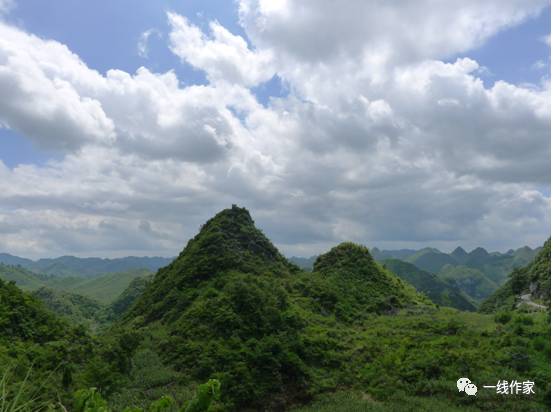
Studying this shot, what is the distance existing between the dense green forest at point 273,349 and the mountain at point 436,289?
98926mm

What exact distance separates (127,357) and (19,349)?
23.4 feet

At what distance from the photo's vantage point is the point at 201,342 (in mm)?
29469

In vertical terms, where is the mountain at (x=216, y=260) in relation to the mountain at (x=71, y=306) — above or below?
above

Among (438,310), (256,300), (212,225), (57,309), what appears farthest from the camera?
(57,309)

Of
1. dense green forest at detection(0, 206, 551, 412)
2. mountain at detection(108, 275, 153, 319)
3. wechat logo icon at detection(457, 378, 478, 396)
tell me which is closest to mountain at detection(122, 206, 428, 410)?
dense green forest at detection(0, 206, 551, 412)

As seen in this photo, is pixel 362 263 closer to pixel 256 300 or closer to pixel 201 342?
pixel 256 300

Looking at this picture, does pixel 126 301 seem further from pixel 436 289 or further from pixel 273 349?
pixel 436 289

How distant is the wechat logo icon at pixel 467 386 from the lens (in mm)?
21703

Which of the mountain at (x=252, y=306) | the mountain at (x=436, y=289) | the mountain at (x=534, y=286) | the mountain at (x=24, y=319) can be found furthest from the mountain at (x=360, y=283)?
the mountain at (x=436, y=289)

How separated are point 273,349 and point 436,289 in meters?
A: 156

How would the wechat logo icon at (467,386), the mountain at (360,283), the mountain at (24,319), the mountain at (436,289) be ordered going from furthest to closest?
the mountain at (436,289) → the mountain at (360,283) → the mountain at (24,319) → the wechat logo icon at (467,386)

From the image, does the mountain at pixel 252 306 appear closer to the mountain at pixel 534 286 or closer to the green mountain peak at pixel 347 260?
the green mountain peak at pixel 347 260

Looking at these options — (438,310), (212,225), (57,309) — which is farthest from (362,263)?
(57,309)

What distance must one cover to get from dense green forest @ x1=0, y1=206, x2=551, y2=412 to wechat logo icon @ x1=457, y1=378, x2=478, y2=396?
17.9 inches
